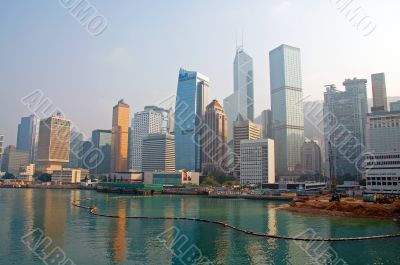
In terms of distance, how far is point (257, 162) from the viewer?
19025 cm

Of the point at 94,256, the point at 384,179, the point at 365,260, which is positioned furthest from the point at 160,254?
the point at 384,179

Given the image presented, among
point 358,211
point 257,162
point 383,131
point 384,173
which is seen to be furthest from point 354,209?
point 383,131

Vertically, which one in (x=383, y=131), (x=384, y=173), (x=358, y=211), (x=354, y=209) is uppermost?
(x=383, y=131)

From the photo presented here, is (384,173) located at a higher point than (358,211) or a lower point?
higher

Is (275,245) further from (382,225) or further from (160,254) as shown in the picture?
(382,225)

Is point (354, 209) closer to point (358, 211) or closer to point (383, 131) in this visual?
point (358, 211)

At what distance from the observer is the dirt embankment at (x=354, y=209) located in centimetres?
6831

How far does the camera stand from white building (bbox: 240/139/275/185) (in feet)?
618

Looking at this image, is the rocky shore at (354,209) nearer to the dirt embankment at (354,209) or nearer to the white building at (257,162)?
the dirt embankment at (354,209)

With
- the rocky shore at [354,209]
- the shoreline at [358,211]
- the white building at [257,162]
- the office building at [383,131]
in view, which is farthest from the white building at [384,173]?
the office building at [383,131]

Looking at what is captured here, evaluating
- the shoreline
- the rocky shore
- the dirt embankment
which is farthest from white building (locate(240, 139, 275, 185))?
the shoreline

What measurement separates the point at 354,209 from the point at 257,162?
118 meters

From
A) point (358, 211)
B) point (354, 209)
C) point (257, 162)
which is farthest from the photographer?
point (257, 162)

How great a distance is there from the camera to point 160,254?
125 feet
